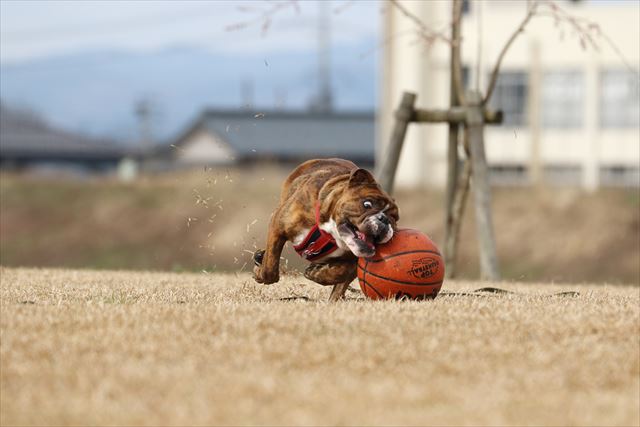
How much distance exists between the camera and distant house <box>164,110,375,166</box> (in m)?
44.0

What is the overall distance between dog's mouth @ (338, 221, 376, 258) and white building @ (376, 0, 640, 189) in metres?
23.5

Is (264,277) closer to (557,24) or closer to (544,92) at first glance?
(557,24)

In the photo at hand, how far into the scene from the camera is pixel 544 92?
31.7 meters

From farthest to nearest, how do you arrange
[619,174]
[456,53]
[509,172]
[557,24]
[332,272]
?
[509,172]
[619,174]
[456,53]
[557,24]
[332,272]

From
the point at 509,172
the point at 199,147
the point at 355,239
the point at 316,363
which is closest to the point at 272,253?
the point at 355,239

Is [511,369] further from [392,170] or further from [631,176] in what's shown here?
[631,176]

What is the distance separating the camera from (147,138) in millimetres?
84562

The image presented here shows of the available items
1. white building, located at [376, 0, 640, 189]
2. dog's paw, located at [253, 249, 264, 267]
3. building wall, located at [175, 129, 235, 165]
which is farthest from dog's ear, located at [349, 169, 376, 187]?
building wall, located at [175, 129, 235, 165]

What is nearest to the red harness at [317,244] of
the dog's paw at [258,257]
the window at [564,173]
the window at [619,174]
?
the dog's paw at [258,257]

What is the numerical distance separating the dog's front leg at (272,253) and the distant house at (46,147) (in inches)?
2010

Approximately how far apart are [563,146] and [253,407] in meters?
28.3

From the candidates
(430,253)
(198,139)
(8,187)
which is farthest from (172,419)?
(198,139)

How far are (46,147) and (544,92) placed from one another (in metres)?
35.6

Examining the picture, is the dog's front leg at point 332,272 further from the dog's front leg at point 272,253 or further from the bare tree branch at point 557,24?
the bare tree branch at point 557,24
